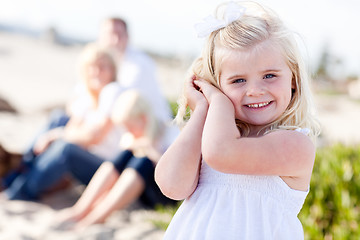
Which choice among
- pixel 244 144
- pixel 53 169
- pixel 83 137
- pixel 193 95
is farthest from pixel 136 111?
pixel 244 144

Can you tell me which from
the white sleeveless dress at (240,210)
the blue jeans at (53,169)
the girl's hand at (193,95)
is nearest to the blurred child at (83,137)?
the blue jeans at (53,169)

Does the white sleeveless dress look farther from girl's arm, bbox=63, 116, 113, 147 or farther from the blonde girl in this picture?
girl's arm, bbox=63, 116, 113, 147

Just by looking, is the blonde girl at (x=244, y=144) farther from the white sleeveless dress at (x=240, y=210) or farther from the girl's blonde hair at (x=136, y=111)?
the girl's blonde hair at (x=136, y=111)

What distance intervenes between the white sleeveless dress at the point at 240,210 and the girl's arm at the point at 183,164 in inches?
3.1

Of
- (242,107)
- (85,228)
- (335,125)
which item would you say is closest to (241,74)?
(242,107)

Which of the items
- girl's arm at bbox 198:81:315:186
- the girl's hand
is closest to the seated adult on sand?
the girl's hand

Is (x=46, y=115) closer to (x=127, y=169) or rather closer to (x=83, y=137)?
(x=83, y=137)

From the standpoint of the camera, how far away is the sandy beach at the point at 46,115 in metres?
3.92

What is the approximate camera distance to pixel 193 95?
1.72m

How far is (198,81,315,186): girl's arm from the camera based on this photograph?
1.47 metres

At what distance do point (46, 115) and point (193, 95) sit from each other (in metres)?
8.21

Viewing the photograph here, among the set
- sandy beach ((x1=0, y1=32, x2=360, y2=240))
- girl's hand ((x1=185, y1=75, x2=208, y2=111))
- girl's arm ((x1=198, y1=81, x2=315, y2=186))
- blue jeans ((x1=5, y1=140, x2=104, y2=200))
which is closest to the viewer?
girl's arm ((x1=198, y1=81, x2=315, y2=186))

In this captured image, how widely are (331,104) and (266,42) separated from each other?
15.9m

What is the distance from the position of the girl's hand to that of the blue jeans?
2816mm
